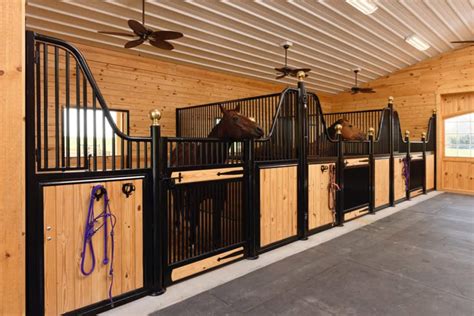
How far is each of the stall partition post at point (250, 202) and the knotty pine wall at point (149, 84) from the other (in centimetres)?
344

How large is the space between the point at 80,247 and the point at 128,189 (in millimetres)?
471

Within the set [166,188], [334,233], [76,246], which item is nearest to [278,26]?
[334,233]

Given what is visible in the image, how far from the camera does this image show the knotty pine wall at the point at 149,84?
17.3 ft

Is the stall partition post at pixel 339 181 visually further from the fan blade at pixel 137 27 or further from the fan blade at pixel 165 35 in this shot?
the fan blade at pixel 137 27

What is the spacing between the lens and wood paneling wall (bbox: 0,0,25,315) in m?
1.29

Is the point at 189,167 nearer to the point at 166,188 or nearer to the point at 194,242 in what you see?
the point at 166,188

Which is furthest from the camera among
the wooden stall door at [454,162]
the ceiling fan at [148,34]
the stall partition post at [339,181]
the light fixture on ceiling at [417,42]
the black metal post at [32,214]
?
the wooden stall door at [454,162]

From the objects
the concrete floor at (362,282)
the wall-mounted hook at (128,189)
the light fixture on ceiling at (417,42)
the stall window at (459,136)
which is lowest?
the concrete floor at (362,282)

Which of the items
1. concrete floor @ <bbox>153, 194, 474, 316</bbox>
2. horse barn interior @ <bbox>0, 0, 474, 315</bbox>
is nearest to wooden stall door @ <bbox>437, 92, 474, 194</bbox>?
horse barn interior @ <bbox>0, 0, 474, 315</bbox>

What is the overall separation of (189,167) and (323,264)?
1564mm

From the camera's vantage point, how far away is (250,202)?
2.94 metres

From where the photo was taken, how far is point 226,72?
7039 millimetres

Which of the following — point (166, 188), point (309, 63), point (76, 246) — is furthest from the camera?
point (309, 63)

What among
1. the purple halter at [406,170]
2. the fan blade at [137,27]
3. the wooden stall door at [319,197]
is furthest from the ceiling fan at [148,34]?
the purple halter at [406,170]
